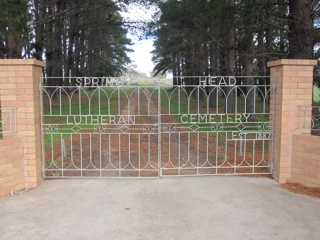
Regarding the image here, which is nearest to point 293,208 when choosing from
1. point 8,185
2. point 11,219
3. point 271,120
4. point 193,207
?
point 193,207

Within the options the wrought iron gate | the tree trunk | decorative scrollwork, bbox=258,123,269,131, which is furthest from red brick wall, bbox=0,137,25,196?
the tree trunk

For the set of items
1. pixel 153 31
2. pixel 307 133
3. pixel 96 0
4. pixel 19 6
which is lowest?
pixel 307 133

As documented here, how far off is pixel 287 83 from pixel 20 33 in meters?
7.44

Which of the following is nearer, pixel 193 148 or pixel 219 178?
pixel 219 178

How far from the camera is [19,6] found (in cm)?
867

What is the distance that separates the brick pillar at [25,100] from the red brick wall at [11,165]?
78 mm

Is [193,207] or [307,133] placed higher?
[307,133]

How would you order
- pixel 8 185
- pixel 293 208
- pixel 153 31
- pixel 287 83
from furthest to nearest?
1. pixel 153 31
2. pixel 287 83
3. pixel 8 185
4. pixel 293 208

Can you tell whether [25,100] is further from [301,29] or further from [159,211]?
[301,29]

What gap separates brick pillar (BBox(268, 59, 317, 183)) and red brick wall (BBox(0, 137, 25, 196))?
4.02 m

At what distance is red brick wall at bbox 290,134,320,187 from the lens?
16.2ft

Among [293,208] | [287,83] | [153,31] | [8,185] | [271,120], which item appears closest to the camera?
[293,208]

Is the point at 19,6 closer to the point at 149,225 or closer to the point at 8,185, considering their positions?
the point at 8,185

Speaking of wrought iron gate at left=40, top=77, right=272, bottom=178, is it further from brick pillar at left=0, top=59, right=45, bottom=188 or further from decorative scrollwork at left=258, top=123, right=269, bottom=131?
brick pillar at left=0, top=59, right=45, bottom=188
